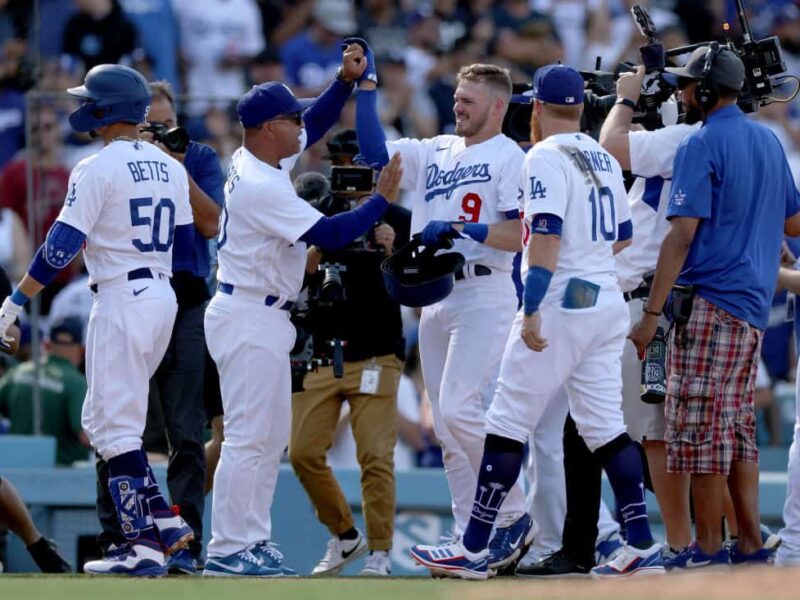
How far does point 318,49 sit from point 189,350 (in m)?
6.96

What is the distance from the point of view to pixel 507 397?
25.5ft

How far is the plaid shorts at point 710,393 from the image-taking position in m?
7.88

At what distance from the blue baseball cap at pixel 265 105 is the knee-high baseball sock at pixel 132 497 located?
5.54 ft

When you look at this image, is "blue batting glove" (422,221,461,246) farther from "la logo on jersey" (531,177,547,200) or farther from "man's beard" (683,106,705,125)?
"man's beard" (683,106,705,125)

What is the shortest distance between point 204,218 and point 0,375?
12.6 feet

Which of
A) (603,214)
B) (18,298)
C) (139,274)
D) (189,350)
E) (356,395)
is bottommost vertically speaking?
(356,395)

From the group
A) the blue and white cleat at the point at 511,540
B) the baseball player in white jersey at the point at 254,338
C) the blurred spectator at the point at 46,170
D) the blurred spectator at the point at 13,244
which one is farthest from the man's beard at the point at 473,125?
the blurred spectator at the point at 13,244

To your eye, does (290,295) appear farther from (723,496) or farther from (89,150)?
(89,150)

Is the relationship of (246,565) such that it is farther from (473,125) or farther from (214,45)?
(214,45)

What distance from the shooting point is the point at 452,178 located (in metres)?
8.51

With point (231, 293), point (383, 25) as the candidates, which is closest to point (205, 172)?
point (231, 293)

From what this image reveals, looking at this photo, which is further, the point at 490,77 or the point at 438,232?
the point at 490,77

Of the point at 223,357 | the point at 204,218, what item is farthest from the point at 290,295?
the point at 204,218

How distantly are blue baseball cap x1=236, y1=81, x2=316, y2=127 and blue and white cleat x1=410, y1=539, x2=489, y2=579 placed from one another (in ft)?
7.14
